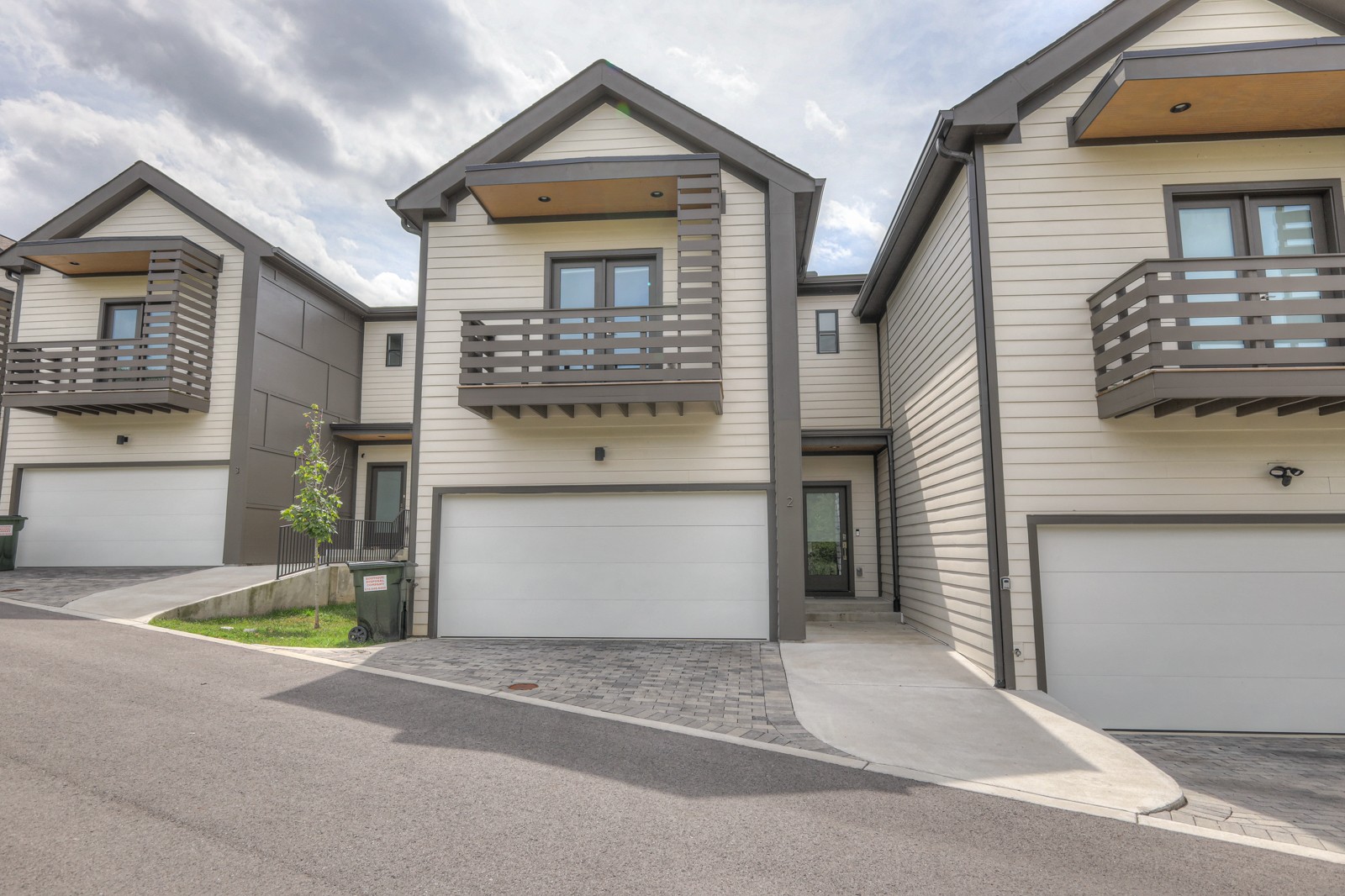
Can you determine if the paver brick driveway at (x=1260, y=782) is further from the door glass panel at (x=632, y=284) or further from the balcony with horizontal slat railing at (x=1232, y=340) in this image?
the door glass panel at (x=632, y=284)

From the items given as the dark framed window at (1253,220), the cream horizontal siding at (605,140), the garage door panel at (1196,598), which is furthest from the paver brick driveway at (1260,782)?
the cream horizontal siding at (605,140)

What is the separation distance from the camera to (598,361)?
890 centimetres

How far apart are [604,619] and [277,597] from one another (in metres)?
5.62

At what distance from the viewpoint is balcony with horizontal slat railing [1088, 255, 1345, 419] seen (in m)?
6.29

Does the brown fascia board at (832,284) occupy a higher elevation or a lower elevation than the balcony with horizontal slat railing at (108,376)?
higher

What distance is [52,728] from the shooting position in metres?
4.55

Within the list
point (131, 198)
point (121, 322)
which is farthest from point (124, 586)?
point (131, 198)

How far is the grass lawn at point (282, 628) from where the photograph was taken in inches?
329

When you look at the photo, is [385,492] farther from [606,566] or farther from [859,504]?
[859,504]

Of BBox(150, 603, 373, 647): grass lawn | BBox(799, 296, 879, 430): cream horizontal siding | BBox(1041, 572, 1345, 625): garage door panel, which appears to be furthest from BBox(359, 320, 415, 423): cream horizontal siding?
BBox(1041, 572, 1345, 625): garage door panel

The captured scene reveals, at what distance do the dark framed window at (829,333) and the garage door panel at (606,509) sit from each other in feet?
16.7

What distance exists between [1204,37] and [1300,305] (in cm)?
366

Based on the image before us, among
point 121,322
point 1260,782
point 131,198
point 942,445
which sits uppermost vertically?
point 131,198

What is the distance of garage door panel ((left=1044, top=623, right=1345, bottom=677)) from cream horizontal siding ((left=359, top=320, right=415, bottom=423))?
14.2 meters
